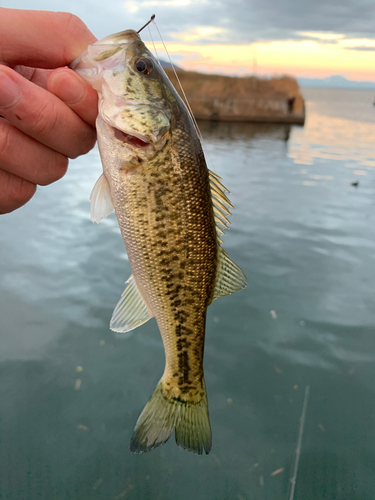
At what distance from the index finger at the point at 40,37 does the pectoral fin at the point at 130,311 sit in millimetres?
1423

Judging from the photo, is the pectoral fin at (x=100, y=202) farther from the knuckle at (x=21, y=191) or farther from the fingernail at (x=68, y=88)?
the knuckle at (x=21, y=191)

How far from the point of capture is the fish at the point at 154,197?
2.05 metres

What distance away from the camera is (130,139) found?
2070 mm

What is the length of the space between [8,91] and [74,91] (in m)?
0.34

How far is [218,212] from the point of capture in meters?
2.31

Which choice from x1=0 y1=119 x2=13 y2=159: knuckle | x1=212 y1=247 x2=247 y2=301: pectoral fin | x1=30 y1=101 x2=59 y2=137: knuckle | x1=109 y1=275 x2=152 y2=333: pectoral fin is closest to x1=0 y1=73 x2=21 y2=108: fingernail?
x1=30 y1=101 x2=59 y2=137: knuckle

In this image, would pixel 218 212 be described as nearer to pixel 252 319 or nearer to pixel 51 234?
pixel 252 319

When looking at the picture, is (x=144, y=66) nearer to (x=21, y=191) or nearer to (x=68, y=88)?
(x=68, y=88)

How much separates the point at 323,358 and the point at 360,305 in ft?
5.95

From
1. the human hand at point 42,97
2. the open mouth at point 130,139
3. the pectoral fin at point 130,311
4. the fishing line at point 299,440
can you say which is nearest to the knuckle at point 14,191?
the human hand at point 42,97

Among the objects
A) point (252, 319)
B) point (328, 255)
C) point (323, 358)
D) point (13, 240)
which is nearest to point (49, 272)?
point (13, 240)

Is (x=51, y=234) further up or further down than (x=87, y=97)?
further down

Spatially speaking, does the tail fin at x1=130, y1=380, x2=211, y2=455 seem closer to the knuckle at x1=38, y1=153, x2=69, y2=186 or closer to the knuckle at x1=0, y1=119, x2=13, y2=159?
the knuckle at x1=38, y1=153, x2=69, y2=186

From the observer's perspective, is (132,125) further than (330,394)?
No
